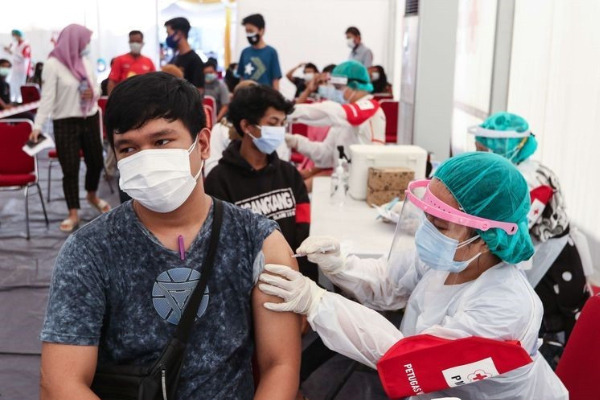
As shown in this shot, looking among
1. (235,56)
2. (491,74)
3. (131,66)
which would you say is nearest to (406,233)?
(491,74)

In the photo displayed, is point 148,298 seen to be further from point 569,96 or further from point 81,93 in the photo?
point 81,93

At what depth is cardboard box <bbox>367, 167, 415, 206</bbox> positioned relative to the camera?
3020 millimetres

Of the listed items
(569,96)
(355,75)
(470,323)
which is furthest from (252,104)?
(569,96)

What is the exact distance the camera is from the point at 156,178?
131 cm

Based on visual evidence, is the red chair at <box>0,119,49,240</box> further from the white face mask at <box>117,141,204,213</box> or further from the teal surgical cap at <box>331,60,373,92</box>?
the white face mask at <box>117,141,204,213</box>

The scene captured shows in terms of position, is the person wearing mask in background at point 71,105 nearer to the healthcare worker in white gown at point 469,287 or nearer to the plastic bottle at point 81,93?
the plastic bottle at point 81,93

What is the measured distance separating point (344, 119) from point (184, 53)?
7.68 ft

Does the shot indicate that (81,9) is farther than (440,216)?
Yes

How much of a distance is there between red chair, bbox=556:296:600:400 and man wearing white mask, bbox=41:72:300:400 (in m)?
0.65

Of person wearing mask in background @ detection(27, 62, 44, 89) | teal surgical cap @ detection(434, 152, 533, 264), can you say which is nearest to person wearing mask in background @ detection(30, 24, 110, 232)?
teal surgical cap @ detection(434, 152, 533, 264)

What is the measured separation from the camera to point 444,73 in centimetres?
400

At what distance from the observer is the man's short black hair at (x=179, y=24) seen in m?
5.66

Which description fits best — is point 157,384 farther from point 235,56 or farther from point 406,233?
point 235,56

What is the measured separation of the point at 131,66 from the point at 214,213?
16.2 feet
